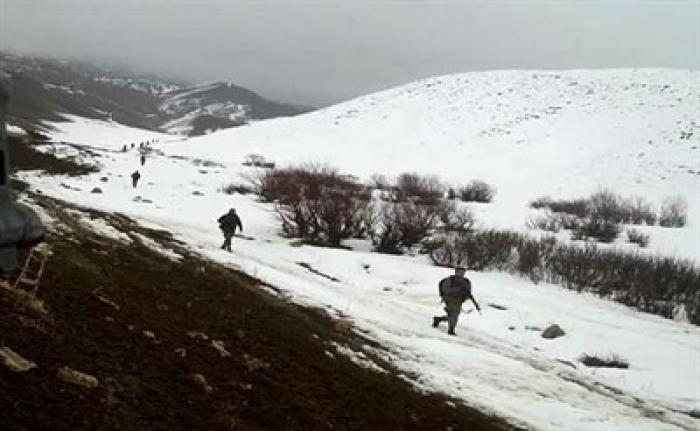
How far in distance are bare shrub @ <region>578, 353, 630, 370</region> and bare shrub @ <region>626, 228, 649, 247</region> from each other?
17.0 metres

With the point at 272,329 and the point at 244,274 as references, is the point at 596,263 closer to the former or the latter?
the point at 244,274

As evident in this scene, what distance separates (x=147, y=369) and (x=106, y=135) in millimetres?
155420

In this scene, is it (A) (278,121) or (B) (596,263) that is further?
(A) (278,121)

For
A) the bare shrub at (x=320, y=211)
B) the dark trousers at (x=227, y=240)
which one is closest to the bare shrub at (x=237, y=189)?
the bare shrub at (x=320, y=211)

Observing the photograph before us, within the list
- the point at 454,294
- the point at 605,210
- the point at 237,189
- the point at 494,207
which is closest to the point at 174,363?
the point at 454,294

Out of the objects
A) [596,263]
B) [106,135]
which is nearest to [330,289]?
[596,263]

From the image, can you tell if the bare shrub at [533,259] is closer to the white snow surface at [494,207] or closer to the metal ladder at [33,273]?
the white snow surface at [494,207]

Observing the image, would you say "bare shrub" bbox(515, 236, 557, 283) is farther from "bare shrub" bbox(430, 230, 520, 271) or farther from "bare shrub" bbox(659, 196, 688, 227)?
"bare shrub" bbox(659, 196, 688, 227)

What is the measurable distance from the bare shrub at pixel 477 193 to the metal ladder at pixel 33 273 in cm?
4256

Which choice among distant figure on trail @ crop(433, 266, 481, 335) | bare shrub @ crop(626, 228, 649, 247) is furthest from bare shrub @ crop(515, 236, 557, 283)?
distant figure on trail @ crop(433, 266, 481, 335)

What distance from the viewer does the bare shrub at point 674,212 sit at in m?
40.8

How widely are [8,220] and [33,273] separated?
4.21 m

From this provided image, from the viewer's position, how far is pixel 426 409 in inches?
300

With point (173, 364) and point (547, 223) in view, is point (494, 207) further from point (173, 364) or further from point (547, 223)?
point (173, 364)
